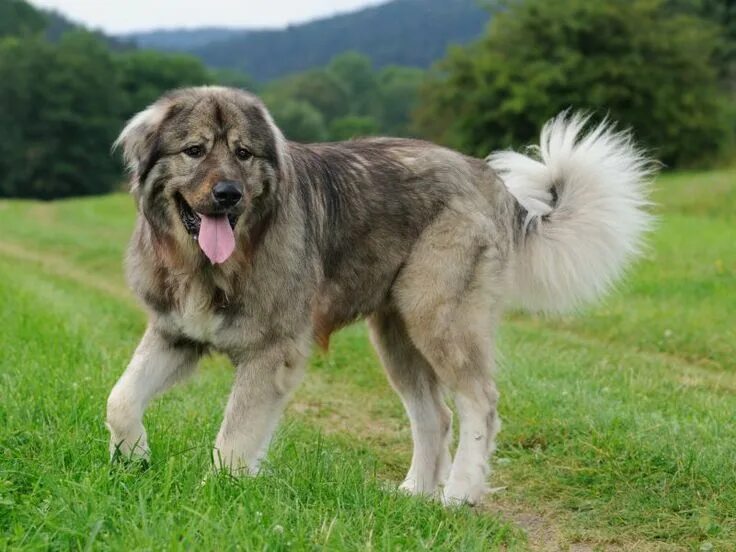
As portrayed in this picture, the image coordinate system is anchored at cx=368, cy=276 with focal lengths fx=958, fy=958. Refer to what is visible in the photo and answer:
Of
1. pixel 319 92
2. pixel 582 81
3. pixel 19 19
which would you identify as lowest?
pixel 319 92

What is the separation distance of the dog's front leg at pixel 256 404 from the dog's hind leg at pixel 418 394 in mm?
994

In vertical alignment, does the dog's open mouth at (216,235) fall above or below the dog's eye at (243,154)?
below

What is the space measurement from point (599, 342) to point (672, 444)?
13.5 feet

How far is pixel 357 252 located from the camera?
4.98 metres

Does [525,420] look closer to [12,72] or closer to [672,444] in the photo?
[672,444]

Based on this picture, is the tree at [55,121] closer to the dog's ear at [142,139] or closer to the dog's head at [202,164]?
the dog's ear at [142,139]

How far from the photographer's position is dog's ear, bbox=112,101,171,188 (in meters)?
4.29

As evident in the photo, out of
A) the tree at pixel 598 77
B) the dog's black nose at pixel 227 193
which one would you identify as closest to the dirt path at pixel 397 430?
the dog's black nose at pixel 227 193

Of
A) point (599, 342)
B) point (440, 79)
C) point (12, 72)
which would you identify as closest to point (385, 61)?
point (12, 72)

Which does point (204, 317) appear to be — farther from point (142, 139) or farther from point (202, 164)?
point (142, 139)

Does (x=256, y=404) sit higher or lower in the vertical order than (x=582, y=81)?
higher

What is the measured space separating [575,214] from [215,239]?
7.43 feet

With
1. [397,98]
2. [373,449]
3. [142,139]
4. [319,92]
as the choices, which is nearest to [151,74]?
[319,92]

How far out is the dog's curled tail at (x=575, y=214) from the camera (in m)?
5.41
